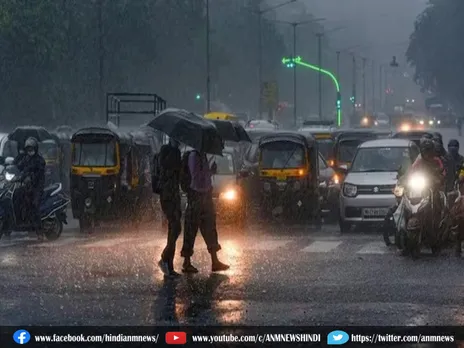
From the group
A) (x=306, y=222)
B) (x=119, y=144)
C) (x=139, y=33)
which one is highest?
(x=139, y=33)

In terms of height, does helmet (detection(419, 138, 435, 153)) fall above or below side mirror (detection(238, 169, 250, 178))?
above

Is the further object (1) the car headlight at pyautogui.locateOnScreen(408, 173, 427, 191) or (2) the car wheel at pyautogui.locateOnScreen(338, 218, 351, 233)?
(2) the car wheel at pyautogui.locateOnScreen(338, 218, 351, 233)

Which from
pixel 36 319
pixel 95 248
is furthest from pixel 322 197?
pixel 36 319

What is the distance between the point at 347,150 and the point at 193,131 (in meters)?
17.4

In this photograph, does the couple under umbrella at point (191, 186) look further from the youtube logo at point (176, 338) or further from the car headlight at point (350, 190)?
the car headlight at point (350, 190)

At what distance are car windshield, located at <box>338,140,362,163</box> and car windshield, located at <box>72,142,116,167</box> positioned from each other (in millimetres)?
8078

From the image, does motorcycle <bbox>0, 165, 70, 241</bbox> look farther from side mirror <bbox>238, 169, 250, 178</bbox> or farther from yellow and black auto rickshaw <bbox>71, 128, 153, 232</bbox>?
side mirror <bbox>238, 169, 250, 178</bbox>

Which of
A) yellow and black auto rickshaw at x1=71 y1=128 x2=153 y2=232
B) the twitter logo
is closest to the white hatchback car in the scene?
yellow and black auto rickshaw at x1=71 y1=128 x2=153 y2=232

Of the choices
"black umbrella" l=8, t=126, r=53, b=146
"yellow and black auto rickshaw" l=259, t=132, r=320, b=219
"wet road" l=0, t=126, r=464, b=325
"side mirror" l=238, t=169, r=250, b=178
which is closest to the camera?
"wet road" l=0, t=126, r=464, b=325

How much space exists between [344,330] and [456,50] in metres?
108

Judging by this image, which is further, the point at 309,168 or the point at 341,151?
the point at 341,151

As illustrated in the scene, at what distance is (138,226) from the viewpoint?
28.6 metres

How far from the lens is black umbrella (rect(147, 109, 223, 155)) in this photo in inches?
679

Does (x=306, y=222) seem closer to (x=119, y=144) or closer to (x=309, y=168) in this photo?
(x=309, y=168)
